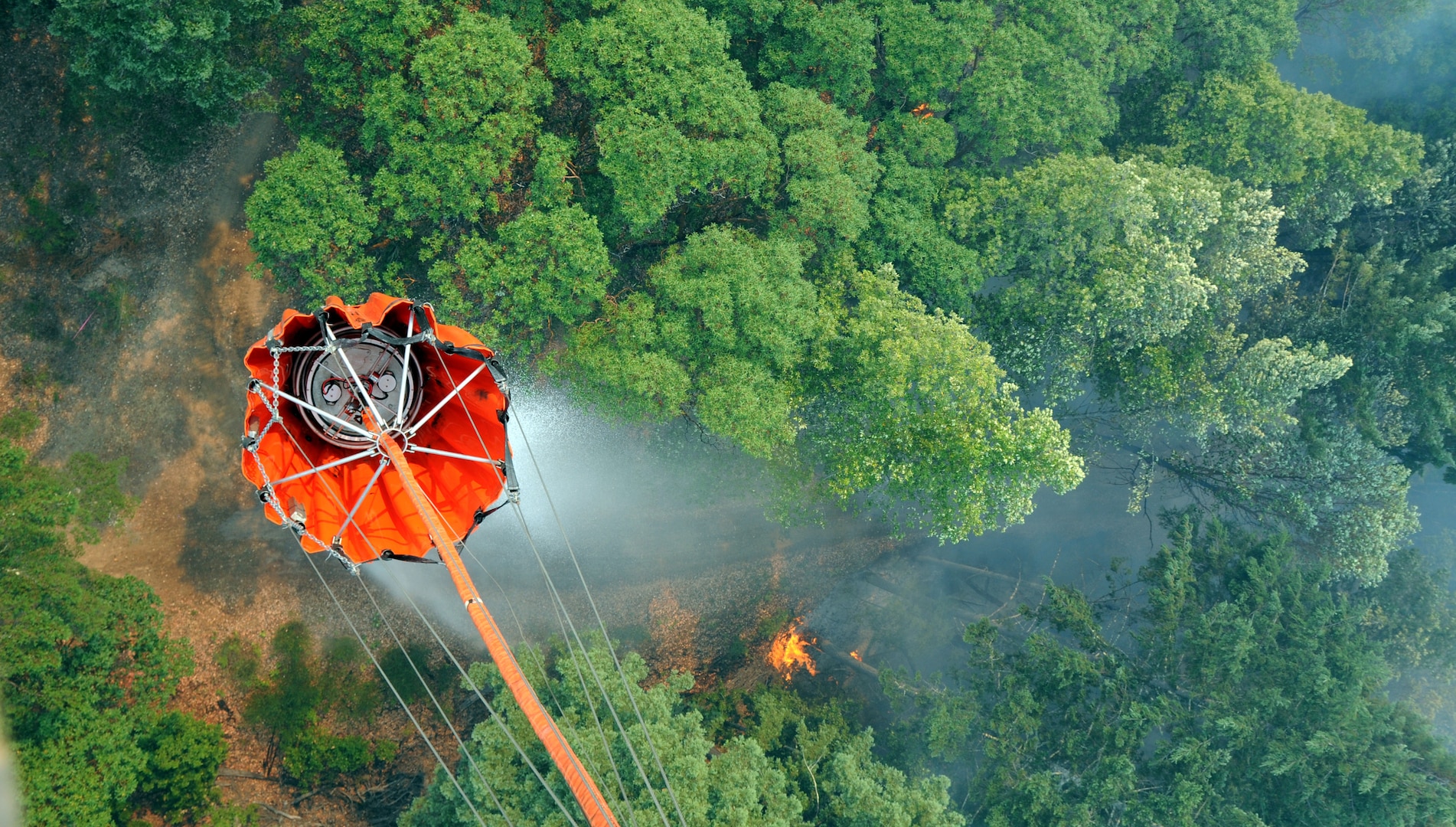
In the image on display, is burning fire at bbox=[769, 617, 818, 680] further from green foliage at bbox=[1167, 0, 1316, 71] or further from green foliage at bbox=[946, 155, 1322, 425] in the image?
green foliage at bbox=[1167, 0, 1316, 71]

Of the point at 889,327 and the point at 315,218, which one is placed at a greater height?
the point at 889,327

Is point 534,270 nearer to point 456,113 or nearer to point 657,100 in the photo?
point 456,113

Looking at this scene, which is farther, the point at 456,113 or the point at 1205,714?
the point at 1205,714

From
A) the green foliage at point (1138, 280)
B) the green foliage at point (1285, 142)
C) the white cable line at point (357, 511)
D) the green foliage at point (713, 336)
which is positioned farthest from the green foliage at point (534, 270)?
the green foliage at point (1285, 142)

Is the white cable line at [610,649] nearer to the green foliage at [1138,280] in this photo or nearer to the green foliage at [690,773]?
the green foliage at [690,773]

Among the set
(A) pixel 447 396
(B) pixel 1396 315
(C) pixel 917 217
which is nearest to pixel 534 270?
(A) pixel 447 396
